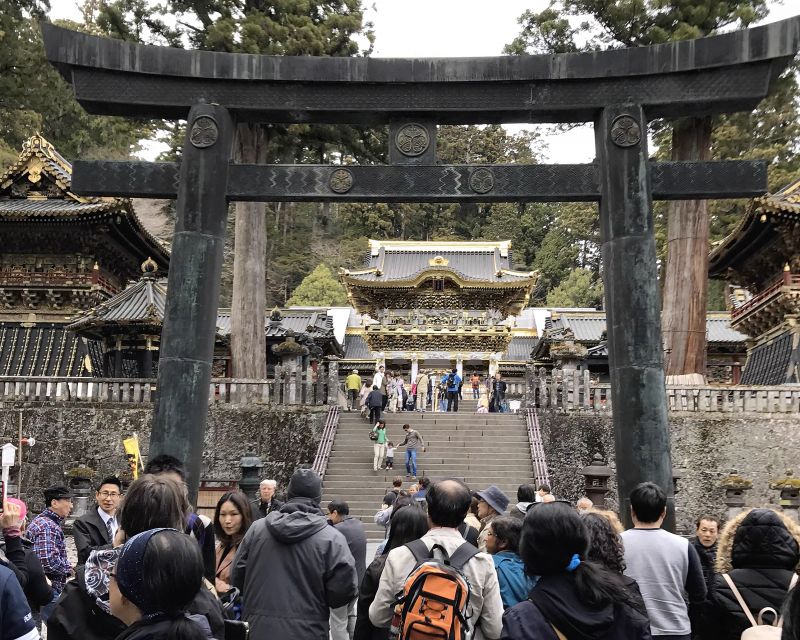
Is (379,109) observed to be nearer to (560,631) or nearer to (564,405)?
(560,631)

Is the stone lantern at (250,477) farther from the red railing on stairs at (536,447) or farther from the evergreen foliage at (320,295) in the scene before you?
the evergreen foliage at (320,295)

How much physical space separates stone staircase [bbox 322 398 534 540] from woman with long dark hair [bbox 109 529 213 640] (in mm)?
13346

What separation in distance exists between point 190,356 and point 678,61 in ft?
17.3

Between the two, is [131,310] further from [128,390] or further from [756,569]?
[756,569]

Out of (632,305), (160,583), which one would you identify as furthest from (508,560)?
(632,305)

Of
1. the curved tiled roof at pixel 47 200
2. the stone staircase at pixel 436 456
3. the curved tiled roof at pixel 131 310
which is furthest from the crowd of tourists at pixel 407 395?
the curved tiled roof at pixel 47 200

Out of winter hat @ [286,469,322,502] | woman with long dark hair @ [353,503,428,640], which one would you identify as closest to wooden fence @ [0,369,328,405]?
winter hat @ [286,469,322,502]

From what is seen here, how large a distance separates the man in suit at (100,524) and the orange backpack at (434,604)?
199 cm

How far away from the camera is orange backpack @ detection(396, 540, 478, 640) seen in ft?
10.7

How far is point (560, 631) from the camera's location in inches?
108

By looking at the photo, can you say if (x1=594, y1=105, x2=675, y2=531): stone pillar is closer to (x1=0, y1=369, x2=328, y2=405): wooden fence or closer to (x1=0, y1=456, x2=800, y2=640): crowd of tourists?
(x1=0, y1=456, x2=800, y2=640): crowd of tourists

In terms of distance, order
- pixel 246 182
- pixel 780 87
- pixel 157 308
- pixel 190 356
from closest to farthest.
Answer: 1. pixel 190 356
2. pixel 246 182
3. pixel 780 87
4. pixel 157 308

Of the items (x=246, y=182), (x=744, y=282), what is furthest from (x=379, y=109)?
(x=744, y=282)

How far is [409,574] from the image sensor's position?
11.9 feet
